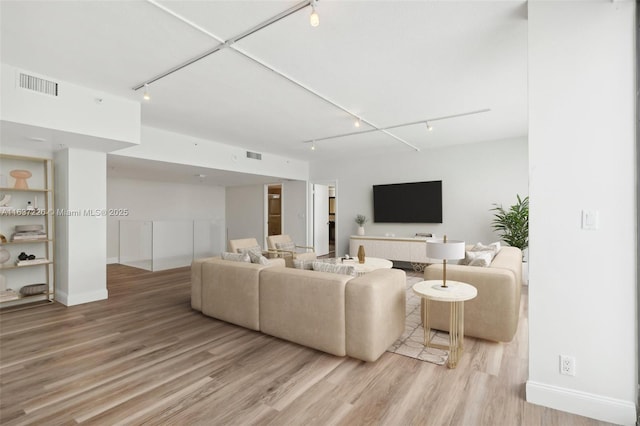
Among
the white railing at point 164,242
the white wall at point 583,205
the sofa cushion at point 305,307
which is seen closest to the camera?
the white wall at point 583,205

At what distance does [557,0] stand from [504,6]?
0.31m

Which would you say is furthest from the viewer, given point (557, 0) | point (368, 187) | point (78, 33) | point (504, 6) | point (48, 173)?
point (368, 187)

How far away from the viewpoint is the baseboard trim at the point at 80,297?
171 inches

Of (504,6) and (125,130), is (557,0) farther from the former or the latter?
(125,130)

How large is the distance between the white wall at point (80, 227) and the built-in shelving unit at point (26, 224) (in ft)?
0.39

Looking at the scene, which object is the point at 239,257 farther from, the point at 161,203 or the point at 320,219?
the point at 161,203

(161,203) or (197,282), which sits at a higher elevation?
(161,203)

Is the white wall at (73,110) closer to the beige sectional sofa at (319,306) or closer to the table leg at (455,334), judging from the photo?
the beige sectional sofa at (319,306)

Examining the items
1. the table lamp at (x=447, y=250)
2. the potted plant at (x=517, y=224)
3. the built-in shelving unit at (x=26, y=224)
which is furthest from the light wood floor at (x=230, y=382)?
the potted plant at (x=517, y=224)

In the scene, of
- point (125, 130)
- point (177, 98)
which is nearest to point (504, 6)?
point (177, 98)

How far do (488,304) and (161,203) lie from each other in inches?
335

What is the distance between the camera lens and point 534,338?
2094 mm

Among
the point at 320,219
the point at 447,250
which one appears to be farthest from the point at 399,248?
the point at 447,250

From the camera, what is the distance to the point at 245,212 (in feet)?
31.3
